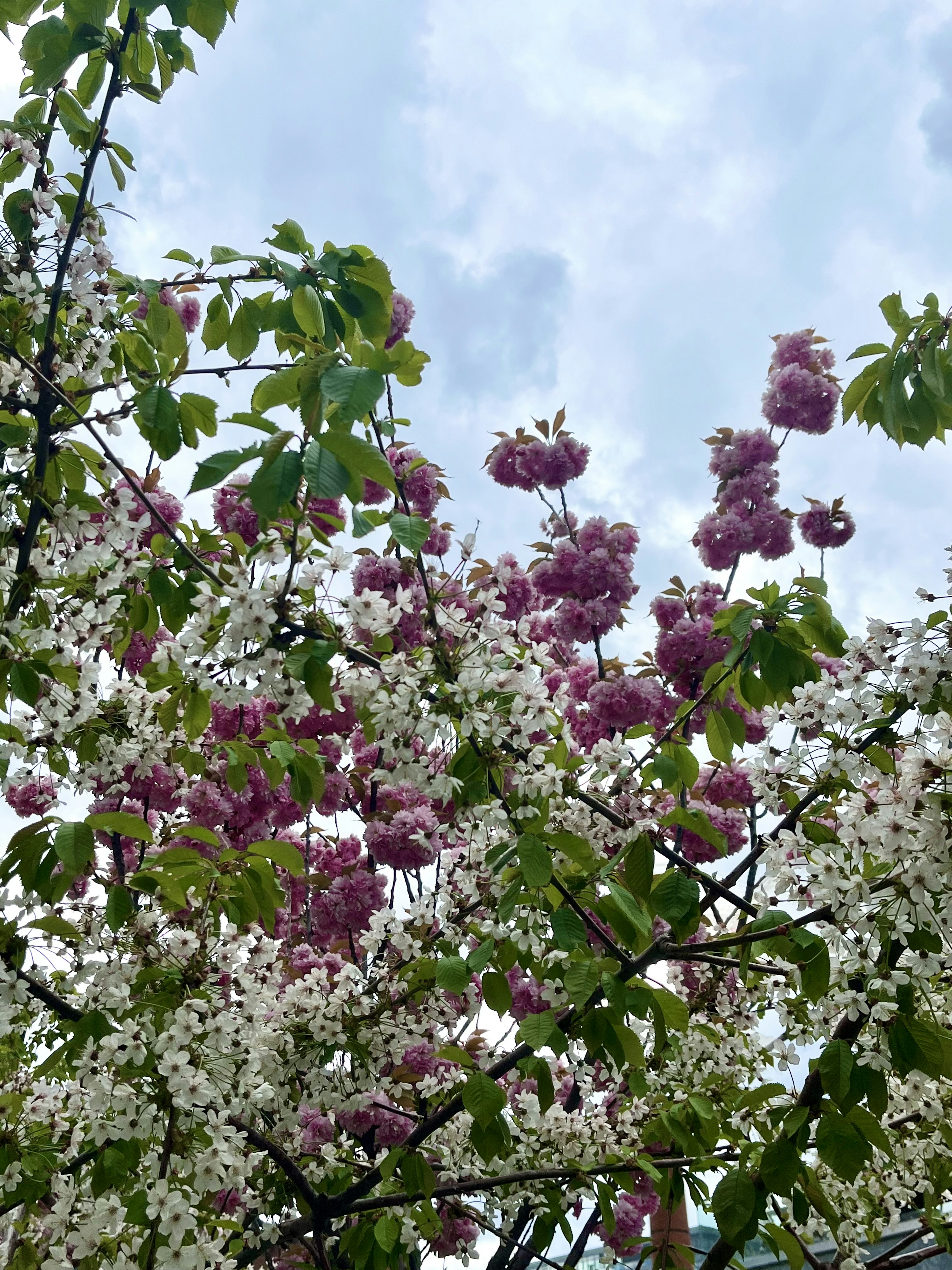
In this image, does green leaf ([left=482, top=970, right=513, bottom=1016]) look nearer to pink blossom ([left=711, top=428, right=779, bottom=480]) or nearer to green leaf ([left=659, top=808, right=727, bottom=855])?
green leaf ([left=659, top=808, right=727, bottom=855])

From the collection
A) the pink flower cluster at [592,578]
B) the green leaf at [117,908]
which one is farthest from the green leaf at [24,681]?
the pink flower cluster at [592,578]

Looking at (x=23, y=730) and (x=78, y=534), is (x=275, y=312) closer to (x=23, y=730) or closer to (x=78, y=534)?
(x=78, y=534)

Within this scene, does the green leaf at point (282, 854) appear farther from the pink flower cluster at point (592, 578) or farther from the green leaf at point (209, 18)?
the pink flower cluster at point (592, 578)

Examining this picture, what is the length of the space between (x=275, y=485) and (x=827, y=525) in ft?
11.1

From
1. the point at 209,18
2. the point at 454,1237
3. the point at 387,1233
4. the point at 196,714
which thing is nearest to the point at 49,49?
the point at 209,18

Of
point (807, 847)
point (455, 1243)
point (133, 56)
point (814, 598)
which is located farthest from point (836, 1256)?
point (133, 56)

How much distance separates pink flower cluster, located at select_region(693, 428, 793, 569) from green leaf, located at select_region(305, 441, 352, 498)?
9.58 feet

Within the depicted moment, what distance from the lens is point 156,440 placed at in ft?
6.00

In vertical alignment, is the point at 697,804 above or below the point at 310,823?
below

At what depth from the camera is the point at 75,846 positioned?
178cm

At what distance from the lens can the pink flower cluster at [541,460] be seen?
4.15 metres

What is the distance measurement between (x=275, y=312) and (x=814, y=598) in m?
1.51

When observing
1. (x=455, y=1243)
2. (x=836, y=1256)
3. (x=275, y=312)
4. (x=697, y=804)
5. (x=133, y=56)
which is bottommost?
(x=836, y=1256)

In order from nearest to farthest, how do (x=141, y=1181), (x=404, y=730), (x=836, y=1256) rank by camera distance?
(x=404, y=730)
(x=141, y=1181)
(x=836, y=1256)
